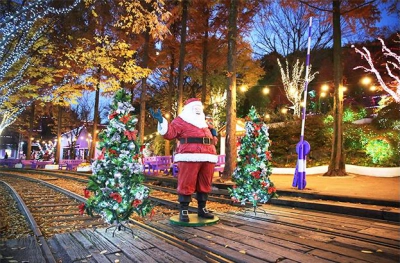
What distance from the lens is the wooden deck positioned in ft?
10.3

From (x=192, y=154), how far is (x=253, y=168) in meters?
1.61

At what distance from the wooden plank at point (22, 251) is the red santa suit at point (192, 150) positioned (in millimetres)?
2227

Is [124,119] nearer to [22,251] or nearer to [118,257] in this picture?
[118,257]

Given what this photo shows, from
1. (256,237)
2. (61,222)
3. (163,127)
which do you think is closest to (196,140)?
(163,127)

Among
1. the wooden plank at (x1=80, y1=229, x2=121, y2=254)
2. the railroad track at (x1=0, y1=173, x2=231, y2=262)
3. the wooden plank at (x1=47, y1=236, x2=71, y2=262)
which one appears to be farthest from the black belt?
the wooden plank at (x1=47, y1=236, x2=71, y2=262)

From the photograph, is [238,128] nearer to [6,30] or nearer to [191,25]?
[191,25]

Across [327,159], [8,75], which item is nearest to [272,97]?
[327,159]

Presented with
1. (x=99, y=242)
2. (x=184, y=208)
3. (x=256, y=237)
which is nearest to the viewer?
(x=99, y=242)

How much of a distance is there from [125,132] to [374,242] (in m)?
3.78

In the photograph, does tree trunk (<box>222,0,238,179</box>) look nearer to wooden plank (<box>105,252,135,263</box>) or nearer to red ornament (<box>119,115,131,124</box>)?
red ornament (<box>119,115,131,124</box>)

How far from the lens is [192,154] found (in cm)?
480

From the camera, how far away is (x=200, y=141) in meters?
4.98

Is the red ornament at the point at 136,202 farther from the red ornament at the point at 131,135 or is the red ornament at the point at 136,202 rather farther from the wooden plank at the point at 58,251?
the wooden plank at the point at 58,251

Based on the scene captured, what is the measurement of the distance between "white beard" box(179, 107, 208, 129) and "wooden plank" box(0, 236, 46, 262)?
296 cm
